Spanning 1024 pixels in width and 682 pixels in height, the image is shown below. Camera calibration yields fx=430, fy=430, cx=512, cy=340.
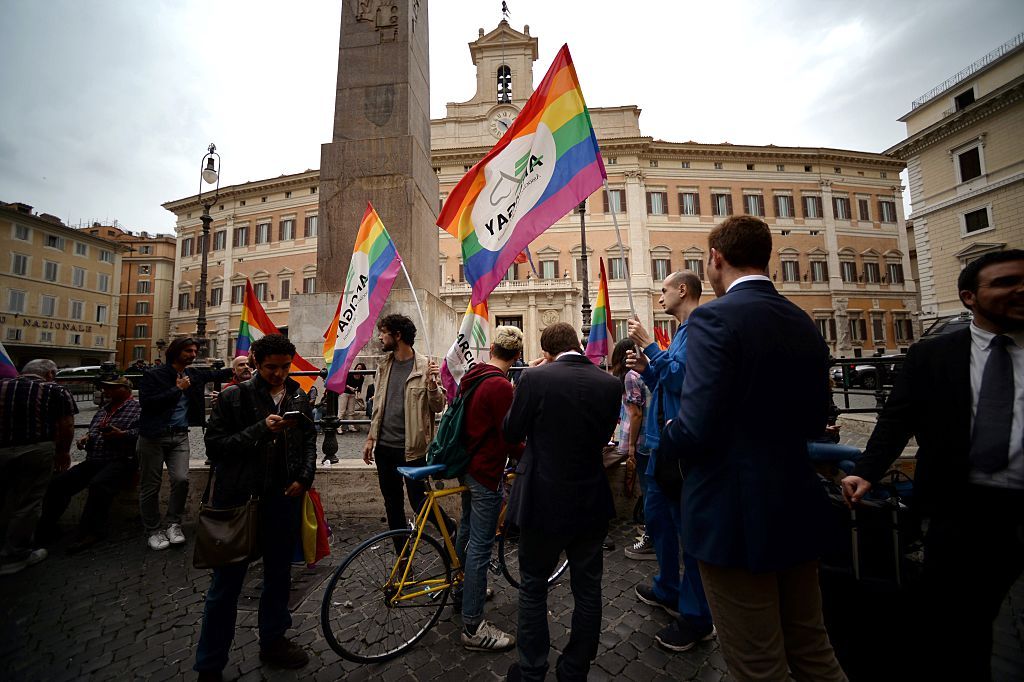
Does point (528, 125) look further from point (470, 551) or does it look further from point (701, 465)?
point (470, 551)

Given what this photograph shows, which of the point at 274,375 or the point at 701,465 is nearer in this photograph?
the point at 701,465

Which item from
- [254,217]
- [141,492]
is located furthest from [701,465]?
[254,217]

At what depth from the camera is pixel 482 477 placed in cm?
266

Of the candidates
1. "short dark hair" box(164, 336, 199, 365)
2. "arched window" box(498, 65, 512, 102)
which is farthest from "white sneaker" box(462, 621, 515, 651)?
"arched window" box(498, 65, 512, 102)

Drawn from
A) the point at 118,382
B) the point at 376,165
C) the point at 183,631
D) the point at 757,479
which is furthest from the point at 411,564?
the point at 376,165

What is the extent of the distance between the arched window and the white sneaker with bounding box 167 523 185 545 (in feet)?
115

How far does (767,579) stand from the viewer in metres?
1.44

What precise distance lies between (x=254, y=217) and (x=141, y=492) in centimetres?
3821

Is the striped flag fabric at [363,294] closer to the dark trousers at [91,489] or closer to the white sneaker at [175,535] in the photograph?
the white sneaker at [175,535]

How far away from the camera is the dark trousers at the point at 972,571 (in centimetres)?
171

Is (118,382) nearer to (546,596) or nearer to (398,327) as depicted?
(398,327)

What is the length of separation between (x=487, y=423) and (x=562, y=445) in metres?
0.69

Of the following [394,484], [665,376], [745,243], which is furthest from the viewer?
[394,484]

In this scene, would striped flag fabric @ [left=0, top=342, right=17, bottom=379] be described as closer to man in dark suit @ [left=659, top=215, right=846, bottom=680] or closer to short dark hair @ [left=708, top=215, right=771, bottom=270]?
man in dark suit @ [left=659, top=215, right=846, bottom=680]
